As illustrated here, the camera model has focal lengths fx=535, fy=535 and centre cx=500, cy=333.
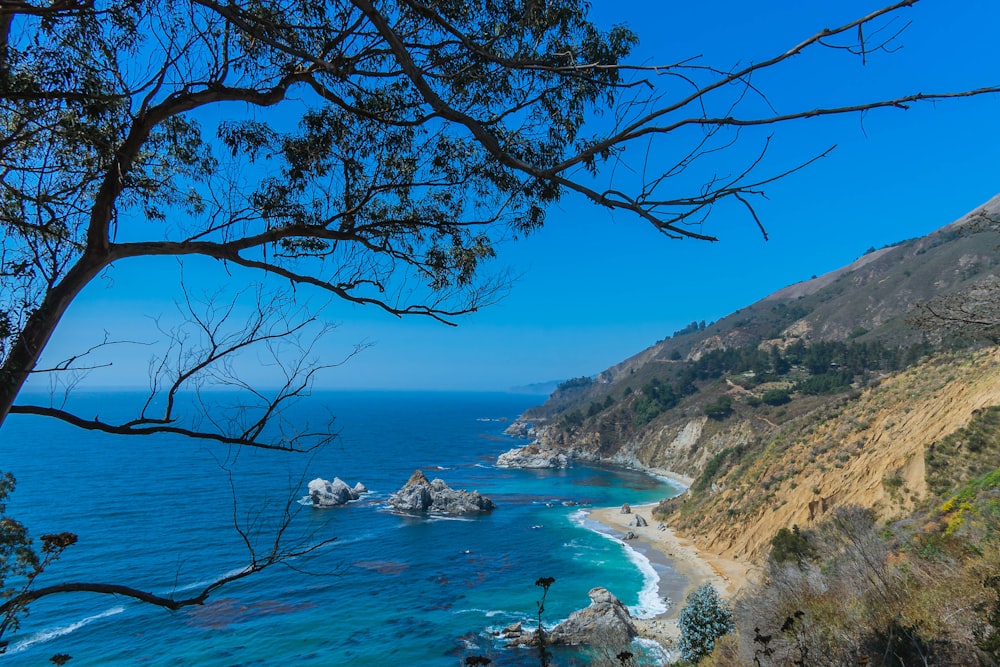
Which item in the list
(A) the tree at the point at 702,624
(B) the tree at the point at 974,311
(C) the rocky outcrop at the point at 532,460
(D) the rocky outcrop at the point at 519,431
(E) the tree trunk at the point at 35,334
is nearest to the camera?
(E) the tree trunk at the point at 35,334

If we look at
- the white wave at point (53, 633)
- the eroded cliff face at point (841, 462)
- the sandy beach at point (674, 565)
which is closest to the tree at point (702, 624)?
the sandy beach at point (674, 565)

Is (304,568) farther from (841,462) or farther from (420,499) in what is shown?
(841,462)

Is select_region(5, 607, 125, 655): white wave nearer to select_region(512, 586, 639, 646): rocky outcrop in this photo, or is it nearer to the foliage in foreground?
select_region(512, 586, 639, 646): rocky outcrop

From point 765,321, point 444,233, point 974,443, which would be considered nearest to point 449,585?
point 974,443

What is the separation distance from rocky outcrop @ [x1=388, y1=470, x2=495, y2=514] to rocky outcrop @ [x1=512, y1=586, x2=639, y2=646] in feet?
74.5

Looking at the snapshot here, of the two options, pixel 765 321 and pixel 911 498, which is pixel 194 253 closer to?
pixel 911 498

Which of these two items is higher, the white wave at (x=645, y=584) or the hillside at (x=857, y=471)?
the hillside at (x=857, y=471)

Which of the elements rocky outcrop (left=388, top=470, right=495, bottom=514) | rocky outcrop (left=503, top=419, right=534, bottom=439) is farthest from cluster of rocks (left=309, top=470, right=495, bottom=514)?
rocky outcrop (left=503, top=419, right=534, bottom=439)

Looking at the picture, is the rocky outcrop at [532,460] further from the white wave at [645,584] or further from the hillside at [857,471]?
the white wave at [645,584]

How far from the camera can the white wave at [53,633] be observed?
64.2 ft

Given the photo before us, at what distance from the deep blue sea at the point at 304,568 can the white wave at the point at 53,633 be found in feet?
0.30

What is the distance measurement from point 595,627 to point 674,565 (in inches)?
424

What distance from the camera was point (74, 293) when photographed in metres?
3.33

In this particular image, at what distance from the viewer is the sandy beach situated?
1939 cm
